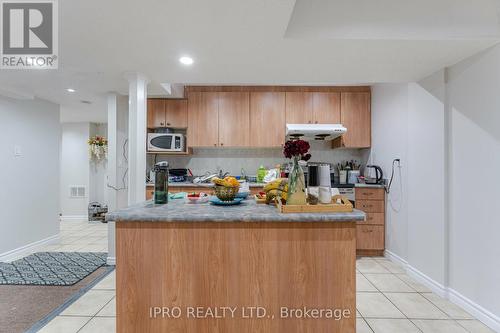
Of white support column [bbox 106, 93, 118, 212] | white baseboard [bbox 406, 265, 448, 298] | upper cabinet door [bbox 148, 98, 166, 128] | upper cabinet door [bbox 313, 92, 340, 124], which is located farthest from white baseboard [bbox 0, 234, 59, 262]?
white baseboard [bbox 406, 265, 448, 298]

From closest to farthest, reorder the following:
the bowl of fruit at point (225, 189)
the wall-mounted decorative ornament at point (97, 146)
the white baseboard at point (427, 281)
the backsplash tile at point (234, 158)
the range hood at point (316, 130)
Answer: the bowl of fruit at point (225, 189) < the white baseboard at point (427, 281) < the range hood at point (316, 130) < the backsplash tile at point (234, 158) < the wall-mounted decorative ornament at point (97, 146)

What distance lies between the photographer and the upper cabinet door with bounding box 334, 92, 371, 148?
4160 millimetres

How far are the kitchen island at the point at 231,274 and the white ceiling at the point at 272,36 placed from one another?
1191mm

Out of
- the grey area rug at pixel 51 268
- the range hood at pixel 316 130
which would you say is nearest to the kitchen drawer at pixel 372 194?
the range hood at pixel 316 130

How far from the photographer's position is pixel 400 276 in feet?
10.1

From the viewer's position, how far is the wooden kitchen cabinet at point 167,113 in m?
4.14

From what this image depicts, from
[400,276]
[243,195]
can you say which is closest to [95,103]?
[243,195]

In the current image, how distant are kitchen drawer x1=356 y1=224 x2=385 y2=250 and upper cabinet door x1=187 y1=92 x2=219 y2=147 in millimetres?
2372

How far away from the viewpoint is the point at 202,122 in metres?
4.18

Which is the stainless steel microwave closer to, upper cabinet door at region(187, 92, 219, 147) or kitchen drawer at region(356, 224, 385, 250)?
upper cabinet door at region(187, 92, 219, 147)

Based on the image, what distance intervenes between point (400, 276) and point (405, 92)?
82.3 inches

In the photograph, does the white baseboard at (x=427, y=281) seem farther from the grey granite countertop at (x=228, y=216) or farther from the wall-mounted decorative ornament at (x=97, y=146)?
the wall-mounted decorative ornament at (x=97, y=146)

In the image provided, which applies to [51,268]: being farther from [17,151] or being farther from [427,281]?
[427,281]

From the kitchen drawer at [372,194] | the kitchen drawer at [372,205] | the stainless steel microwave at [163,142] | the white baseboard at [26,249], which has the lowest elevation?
the white baseboard at [26,249]
